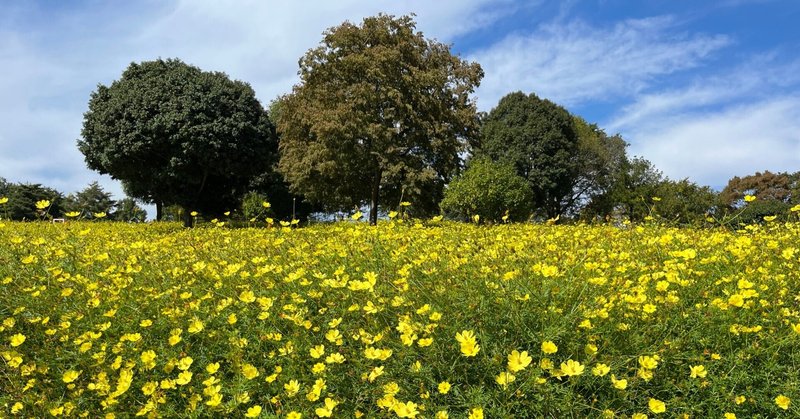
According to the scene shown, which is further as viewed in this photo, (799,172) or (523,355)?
(799,172)

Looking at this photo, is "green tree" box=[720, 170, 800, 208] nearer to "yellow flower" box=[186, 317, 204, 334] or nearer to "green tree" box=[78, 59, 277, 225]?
"green tree" box=[78, 59, 277, 225]

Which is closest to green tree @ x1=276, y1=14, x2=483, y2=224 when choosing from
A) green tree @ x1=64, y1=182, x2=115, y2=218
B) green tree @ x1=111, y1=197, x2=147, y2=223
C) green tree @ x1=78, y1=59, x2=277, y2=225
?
green tree @ x1=78, y1=59, x2=277, y2=225

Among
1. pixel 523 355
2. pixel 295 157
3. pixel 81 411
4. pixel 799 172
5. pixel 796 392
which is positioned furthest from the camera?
pixel 799 172

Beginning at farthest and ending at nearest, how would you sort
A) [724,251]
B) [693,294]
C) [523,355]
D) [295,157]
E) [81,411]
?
1. [295,157]
2. [724,251]
3. [693,294]
4. [81,411]
5. [523,355]

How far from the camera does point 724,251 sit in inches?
160

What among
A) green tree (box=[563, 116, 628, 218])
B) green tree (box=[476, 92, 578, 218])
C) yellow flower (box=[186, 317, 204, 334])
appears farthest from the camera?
green tree (box=[563, 116, 628, 218])

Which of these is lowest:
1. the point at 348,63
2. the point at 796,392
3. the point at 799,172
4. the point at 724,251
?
the point at 796,392

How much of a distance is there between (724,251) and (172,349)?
3.86 metres

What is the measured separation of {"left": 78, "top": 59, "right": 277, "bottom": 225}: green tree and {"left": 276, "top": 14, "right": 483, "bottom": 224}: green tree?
243 cm

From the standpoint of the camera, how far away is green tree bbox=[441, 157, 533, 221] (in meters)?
17.1

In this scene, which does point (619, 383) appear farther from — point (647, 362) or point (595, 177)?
point (595, 177)

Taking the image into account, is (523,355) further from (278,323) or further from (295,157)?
(295,157)

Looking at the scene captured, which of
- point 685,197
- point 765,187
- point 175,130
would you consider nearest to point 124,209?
point 175,130

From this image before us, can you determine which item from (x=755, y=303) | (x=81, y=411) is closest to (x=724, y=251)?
(x=755, y=303)
